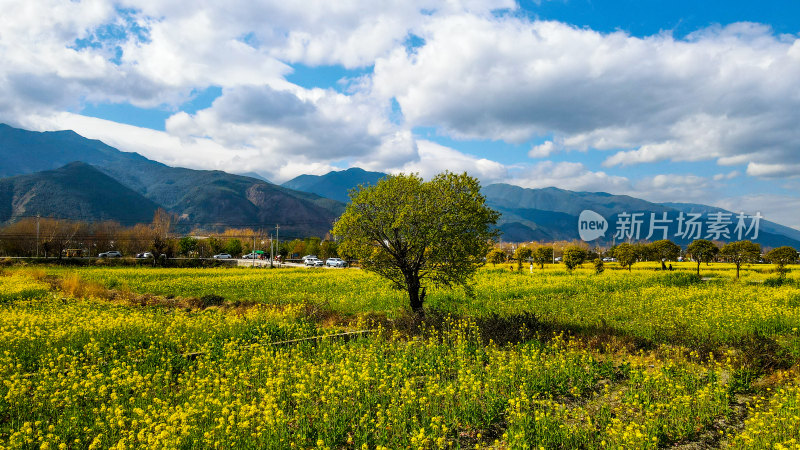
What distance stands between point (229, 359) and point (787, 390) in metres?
12.3

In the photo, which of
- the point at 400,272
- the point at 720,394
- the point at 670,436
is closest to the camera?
the point at 670,436

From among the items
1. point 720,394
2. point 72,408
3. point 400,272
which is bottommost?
point 72,408

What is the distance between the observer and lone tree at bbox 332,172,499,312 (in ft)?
48.1

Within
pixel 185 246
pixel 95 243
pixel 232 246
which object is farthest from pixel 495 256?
pixel 95 243

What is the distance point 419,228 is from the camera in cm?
1490

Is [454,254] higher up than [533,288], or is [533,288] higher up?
[454,254]

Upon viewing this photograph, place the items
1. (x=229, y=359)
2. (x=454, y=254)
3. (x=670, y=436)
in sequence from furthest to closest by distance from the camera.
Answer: (x=454, y=254)
(x=229, y=359)
(x=670, y=436)

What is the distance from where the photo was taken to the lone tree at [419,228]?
14672 mm

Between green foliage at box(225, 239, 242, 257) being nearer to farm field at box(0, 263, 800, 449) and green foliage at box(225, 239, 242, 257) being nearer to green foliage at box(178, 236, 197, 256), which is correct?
green foliage at box(178, 236, 197, 256)

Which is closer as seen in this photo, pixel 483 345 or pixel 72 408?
pixel 72 408

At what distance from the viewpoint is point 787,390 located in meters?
8.47

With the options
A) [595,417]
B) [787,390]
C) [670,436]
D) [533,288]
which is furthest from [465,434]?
[533,288]

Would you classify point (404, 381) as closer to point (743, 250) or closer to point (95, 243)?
point (743, 250)

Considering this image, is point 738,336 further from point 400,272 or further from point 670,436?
point 400,272
